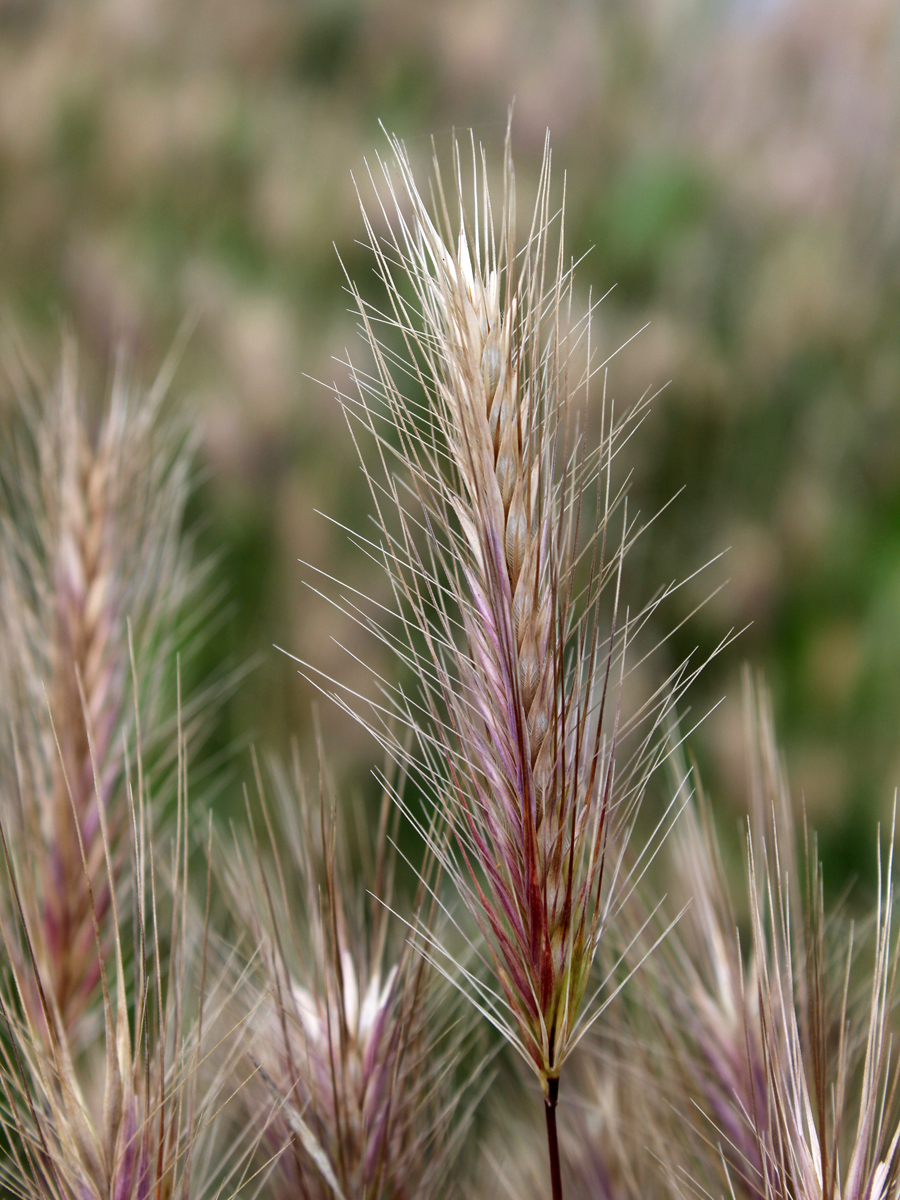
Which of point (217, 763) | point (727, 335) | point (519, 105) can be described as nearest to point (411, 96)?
point (519, 105)

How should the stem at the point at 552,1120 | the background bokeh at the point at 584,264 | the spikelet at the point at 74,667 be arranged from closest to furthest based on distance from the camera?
the stem at the point at 552,1120 → the spikelet at the point at 74,667 → the background bokeh at the point at 584,264

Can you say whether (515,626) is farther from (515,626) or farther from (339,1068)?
(339,1068)

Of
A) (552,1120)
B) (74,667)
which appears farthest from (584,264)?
(552,1120)

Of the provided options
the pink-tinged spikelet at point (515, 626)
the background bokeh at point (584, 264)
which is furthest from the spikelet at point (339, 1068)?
the background bokeh at point (584, 264)

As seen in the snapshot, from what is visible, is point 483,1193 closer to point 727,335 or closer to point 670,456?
point 670,456

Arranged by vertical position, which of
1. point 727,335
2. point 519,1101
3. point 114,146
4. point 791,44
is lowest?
point 519,1101

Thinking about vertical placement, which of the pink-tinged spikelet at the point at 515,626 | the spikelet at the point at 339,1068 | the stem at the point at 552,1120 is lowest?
the spikelet at the point at 339,1068

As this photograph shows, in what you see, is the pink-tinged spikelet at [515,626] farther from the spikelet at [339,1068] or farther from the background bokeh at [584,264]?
the background bokeh at [584,264]
